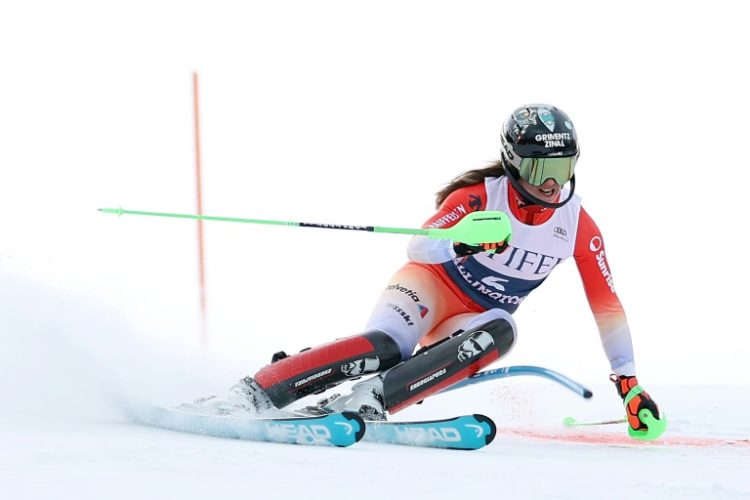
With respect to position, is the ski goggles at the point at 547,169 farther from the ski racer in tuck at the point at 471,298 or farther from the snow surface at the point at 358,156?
the snow surface at the point at 358,156

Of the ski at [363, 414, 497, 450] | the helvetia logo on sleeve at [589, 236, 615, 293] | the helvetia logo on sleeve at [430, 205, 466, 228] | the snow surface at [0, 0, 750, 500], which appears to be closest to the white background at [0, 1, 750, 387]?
the snow surface at [0, 0, 750, 500]

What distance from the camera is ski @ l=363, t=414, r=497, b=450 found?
2.74 metres

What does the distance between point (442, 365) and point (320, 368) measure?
41cm

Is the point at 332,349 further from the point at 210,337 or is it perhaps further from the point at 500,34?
the point at 500,34

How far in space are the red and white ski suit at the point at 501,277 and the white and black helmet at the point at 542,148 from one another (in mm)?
148

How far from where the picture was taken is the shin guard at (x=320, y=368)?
3.14 meters

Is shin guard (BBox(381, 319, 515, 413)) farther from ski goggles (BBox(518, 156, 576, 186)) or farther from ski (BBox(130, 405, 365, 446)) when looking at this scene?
ski goggles (BBox(518, 156, 576, 186))

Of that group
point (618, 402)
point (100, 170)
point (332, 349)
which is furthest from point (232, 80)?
point (332, 349)

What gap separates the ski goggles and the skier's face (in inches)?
1.0

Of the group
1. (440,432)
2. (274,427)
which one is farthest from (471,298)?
(274,427)

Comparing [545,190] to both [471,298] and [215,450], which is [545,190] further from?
[215,450]

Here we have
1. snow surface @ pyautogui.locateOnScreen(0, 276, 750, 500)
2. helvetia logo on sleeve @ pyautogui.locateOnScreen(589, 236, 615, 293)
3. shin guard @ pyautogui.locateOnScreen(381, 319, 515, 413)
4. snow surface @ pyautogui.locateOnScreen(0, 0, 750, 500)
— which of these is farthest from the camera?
snow surface @ pyautogui.locateOnScreen(0, 0, 750, 500)

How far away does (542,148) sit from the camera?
10.6 feet

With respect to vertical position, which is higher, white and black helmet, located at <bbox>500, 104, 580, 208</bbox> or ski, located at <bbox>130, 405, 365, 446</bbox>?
white and black helmet, located at <bbox>500, 104, 580, 208</bbox>
